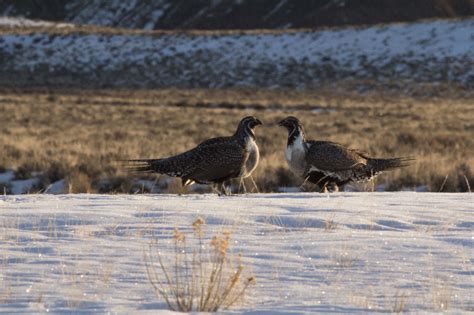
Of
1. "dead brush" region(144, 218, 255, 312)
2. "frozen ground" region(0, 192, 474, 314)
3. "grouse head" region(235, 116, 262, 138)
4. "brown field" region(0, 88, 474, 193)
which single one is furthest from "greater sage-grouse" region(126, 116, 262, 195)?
"brown field" region(0, 88, 474, 193)

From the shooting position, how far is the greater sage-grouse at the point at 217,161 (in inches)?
337

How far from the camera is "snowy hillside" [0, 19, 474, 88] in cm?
4862

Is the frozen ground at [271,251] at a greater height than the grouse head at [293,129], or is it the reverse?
the grouse head at [293,129]

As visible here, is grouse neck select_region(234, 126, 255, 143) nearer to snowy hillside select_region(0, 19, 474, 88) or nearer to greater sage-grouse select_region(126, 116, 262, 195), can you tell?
greater sage-grouse select_region(126, 116, 262, 195)

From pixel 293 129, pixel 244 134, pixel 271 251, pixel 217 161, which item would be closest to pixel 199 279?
pixel 271 251

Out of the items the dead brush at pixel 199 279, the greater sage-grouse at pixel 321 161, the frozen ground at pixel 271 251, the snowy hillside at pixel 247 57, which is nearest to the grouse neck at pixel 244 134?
the greater sage-grouse at pixel 321 161

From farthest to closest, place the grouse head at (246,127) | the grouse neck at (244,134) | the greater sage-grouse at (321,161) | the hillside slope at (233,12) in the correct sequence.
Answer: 1. the hillside slope at (233,12)
2. the greater sage-grouse at (321,161)
3. the grouse head at (246,127)
4. the grouse neck at (244,134)

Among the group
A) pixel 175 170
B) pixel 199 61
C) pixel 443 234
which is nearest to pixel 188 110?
pixel 199 61

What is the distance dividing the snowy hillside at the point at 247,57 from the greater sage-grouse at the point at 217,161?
3747 cm

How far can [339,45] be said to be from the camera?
2110 inches

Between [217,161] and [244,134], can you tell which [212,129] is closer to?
[244,134]

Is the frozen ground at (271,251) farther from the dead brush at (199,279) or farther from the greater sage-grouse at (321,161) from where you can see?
the greater sage-grouse at (321,161)

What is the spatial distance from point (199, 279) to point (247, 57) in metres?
48.8

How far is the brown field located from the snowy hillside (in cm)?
440
